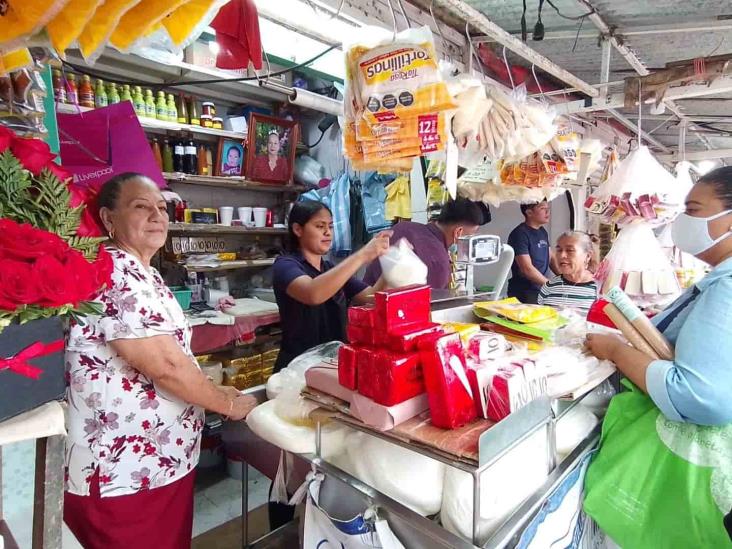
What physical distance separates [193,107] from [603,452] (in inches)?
145

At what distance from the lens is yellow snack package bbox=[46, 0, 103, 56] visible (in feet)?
2.48

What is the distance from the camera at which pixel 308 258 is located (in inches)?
81.4

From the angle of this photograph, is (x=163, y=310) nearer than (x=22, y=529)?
No

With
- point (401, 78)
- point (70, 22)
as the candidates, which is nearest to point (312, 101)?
point (401, 78)

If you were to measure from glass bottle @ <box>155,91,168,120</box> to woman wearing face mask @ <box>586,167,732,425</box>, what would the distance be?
10.8 feet

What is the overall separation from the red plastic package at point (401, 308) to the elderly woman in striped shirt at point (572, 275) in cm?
205

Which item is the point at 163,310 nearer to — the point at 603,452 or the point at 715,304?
the point at 603,452

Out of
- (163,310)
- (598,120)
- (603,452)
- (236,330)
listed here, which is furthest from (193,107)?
(598,120)

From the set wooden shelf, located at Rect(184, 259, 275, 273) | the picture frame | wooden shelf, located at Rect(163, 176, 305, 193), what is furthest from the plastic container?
the picture frame

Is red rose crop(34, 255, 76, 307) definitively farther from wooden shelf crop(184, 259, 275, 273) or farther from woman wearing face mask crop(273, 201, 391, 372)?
wooden shelf crop(184, 259, 275, 273)

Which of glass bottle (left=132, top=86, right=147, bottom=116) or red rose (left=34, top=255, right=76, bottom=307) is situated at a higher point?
glass bottle (left=132, top=86, right=147, bottom=116)

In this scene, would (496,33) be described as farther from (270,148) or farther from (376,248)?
(270,148)

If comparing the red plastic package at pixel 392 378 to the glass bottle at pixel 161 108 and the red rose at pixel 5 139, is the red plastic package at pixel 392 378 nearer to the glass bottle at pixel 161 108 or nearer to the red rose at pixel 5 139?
the red rose at pixel 5 139

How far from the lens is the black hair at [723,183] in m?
1.26
